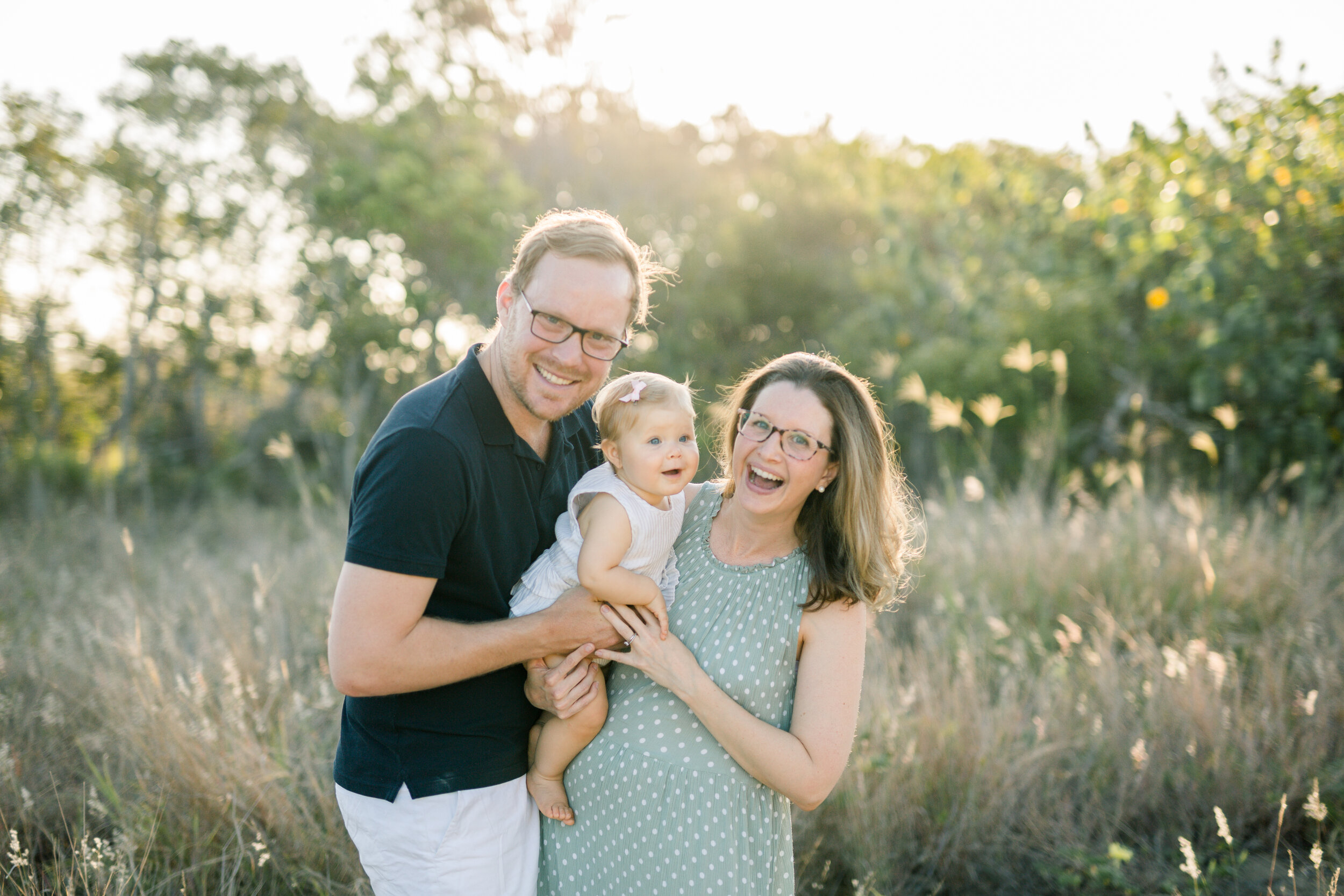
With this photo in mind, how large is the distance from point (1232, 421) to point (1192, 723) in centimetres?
305

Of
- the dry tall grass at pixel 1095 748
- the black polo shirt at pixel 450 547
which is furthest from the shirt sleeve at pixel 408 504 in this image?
the dry tall grass at pixel 1095 748

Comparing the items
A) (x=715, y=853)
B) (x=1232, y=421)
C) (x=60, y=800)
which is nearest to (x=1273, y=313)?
(x=1232, y=421)

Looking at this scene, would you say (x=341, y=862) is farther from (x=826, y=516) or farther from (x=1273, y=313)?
(x=1273, y=313)

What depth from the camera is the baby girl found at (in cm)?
222

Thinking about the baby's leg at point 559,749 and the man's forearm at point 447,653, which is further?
the baby's leg at point 559,749

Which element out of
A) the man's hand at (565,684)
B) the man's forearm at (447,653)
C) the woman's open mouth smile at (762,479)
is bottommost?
the man's hand at (565,684)

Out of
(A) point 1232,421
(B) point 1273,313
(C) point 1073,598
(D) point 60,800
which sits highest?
(B) point 1273,313

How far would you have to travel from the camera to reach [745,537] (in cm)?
250

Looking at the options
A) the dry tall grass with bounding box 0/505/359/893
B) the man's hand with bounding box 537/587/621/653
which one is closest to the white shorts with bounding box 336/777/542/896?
the man's hand with bounding box 537/587/621/653

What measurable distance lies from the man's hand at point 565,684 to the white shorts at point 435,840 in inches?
11.0

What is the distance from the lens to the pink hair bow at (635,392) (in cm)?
236

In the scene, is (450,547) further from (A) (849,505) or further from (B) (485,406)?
(A) (849,505)

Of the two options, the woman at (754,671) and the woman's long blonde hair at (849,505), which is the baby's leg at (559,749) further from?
the woman's long blonde hair at (849,505)

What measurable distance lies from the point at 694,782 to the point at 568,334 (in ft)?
4.20
